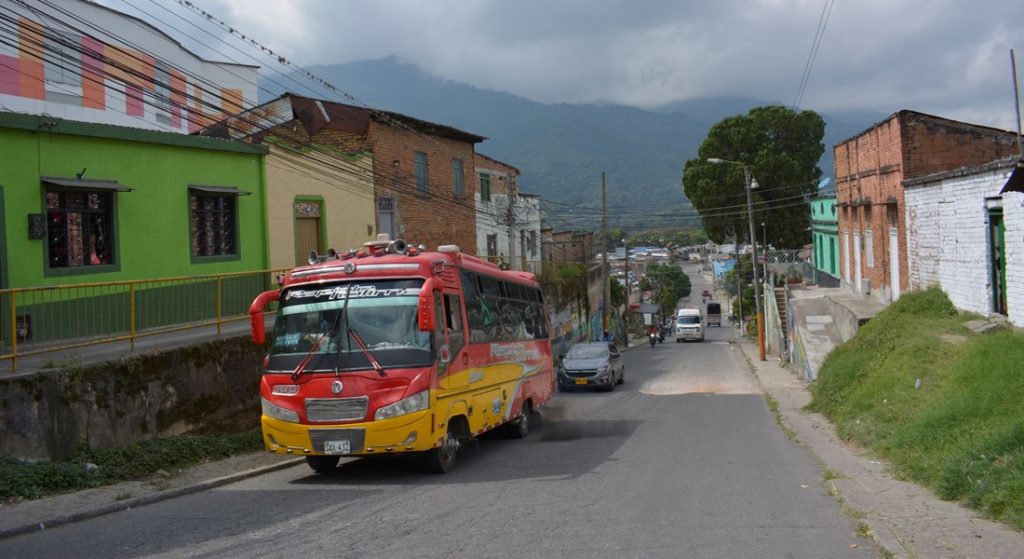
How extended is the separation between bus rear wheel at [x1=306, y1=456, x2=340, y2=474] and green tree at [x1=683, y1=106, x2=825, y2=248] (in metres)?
43.9

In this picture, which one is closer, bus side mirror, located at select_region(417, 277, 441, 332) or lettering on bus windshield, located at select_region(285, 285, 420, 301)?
bus side mirror, located at select_region(417, 277, 441, 332)

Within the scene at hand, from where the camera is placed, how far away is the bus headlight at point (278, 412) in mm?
10430

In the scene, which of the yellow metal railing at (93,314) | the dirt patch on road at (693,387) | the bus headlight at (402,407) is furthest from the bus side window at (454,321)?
the dirt patch on road at (693,387)

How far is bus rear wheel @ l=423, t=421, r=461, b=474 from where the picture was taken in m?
11.0

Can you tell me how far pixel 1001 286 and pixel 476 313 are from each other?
10243mm

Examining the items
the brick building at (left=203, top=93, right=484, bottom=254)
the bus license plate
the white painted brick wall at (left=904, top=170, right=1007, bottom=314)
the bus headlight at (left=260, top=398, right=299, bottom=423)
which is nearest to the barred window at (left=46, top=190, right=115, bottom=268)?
the brick building at (left=203, top=93, right=484, bottom=254)

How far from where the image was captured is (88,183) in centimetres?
1509

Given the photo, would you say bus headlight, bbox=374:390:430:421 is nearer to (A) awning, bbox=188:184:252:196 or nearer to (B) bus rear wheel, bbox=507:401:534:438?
(B) bus rear wheel, bbox=507:401:534:438

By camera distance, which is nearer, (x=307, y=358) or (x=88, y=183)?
(x=307, y=358)

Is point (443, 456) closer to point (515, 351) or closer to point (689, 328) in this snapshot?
point (515, 351)

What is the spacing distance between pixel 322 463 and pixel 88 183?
7458mm

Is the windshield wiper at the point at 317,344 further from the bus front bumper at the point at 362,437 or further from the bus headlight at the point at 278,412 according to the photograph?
the bus front bumper at the point at 362,437

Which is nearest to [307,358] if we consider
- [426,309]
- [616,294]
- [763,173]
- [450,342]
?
[426,309]

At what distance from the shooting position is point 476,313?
13.0 meters
